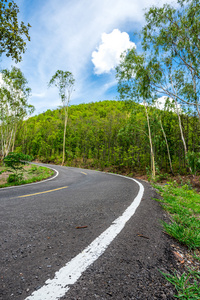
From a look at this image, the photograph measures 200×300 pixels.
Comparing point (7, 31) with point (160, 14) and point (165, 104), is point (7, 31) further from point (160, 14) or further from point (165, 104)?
point (165, 104)

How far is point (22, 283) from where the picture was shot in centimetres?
127

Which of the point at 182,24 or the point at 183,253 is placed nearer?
the point at 183,253

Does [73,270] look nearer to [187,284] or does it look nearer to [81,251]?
[81,251]

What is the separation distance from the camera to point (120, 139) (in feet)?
75.3

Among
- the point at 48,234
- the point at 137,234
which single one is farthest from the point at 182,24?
the point at 48,234

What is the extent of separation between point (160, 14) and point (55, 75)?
2247 centimetres

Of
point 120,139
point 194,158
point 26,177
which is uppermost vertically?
point 120,139

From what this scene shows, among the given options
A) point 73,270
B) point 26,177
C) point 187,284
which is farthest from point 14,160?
point 187,284

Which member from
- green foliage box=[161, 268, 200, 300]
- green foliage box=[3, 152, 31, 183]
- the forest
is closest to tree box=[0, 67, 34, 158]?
the forest

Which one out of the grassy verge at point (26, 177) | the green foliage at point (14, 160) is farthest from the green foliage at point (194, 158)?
the grassy verge at point (26, 177)

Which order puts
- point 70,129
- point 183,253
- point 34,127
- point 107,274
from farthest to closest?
point 34,127 < point 70,129 < point 183,253 < point 107,274

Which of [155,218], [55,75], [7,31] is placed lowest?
[155,218]

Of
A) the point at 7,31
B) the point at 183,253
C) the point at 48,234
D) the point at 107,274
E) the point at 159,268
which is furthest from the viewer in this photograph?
the point at 7,31

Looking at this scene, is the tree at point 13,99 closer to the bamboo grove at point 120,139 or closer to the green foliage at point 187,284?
the bamboo grove at point 120,139
